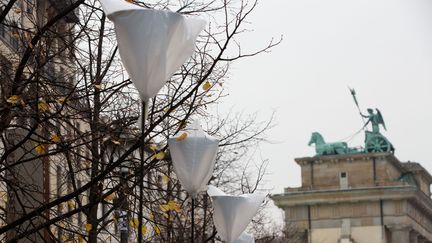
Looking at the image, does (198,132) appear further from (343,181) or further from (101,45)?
(343,181)

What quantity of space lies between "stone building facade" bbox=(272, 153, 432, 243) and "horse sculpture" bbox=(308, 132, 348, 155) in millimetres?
1358

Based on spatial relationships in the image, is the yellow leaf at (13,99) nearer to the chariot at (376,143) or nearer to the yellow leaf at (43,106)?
the yellow leaf at (43,106)

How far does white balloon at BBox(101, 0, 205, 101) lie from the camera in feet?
44.0

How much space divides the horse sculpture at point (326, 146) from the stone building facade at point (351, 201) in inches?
53.5

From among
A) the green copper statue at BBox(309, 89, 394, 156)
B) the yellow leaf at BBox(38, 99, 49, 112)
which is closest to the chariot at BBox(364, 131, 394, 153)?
the green copper statue at BBox(309, 89, 394, 156)

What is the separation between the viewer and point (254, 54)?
1780 centimetres

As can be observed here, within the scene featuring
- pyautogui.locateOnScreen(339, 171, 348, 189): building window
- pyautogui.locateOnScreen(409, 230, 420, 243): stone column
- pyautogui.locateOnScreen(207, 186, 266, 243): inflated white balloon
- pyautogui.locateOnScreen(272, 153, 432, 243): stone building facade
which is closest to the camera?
pyautogui.locateOnScreen(207, 186, 266, 243): inflated white balloon

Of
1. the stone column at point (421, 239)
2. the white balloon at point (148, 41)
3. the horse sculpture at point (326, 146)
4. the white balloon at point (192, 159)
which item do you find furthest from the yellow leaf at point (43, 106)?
the stone column at point (421, 239)

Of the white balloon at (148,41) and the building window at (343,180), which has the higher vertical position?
the building window at (343,180)

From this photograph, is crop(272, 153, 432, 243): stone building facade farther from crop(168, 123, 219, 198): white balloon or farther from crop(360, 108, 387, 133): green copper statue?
crop(168, 123, 219, 198): white balloon

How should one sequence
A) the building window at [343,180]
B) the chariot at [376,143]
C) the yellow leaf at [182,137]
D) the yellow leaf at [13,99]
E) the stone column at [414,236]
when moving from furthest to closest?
the chariot at [376,143], the stone column at [414,236], the building window at [343,180], the yellow leaf at [182,137], the yellow leaf at [13,99]

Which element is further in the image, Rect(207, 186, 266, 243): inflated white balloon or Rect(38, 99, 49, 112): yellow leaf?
Rect(207, 186, 266, 243): inflated white balloon

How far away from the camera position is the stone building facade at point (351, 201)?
94875mm

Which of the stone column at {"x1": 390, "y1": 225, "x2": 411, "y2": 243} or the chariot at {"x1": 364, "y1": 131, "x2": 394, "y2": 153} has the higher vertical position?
the chariot at {"x1": 364, "y1": 131, "x2": 394, "y2": 153}
